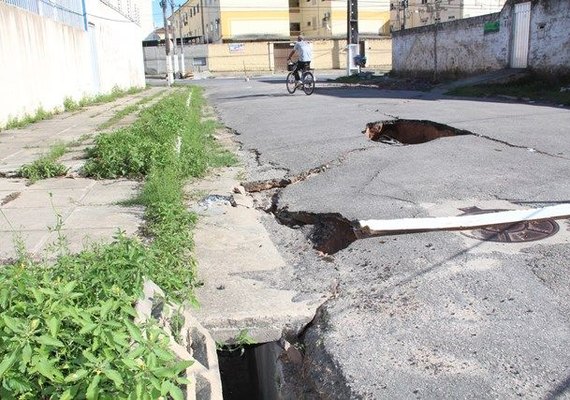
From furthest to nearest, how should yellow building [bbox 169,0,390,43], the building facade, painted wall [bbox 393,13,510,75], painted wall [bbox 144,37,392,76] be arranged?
1. yellow building [bbox 169,0,390,43]
2. the building facade
3. painted wall [bbox 144,37,392,76]
4. painted wall [bbox 393,13,510,75]

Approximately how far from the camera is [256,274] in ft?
13.5

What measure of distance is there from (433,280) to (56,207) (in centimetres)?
369

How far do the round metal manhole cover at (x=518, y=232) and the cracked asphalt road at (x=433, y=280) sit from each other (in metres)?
0.10

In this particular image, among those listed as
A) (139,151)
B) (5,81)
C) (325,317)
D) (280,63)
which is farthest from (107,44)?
(280,63)

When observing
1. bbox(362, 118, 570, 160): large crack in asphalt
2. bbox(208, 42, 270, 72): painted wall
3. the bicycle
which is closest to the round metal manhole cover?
bbox(362, 118, 570, 160): large crack in asphalt

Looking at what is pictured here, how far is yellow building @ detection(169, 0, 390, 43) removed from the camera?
2451 inches

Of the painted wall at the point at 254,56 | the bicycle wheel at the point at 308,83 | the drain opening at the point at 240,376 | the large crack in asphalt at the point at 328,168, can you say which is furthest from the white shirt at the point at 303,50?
the painted wall at the point at 254,56

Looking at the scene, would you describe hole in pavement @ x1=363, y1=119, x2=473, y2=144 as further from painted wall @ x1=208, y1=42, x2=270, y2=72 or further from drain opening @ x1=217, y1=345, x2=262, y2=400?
painted wall @ x1=208, y1=42, x2=270, y2=72

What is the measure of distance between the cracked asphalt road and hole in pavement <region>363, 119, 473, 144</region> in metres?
1.91

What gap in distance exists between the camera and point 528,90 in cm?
1738

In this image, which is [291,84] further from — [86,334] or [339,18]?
[339,18]

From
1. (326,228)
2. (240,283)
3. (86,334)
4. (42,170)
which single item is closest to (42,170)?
(42,170)

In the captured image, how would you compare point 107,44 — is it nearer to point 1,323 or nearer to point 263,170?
point 263,170

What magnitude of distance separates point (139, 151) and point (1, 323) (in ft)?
17.5
